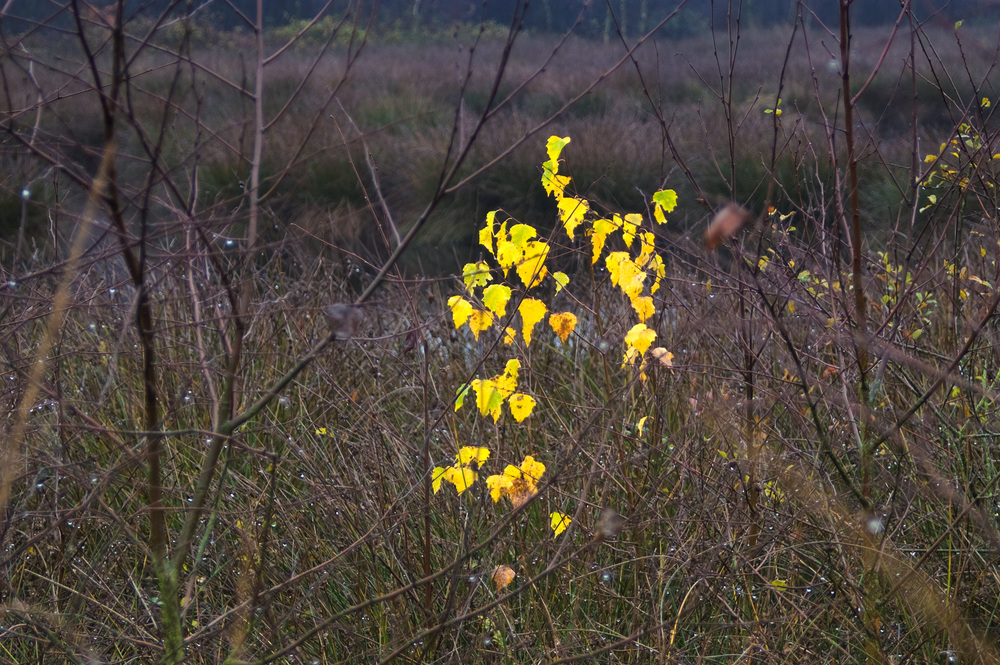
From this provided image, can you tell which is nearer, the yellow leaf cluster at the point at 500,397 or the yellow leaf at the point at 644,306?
the yellow leaf cluster at the point at 500,397

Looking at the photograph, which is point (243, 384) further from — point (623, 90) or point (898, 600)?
point (623, 90)

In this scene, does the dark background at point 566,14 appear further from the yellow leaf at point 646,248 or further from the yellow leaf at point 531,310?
the yellow leaf at point 531,310

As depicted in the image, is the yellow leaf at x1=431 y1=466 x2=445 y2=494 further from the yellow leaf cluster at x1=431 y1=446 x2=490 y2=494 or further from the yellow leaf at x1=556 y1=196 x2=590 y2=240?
the yellow leaf at x1=556 y1=196 x2=590 y2=240

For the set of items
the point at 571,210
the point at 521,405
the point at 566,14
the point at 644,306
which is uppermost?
the point at 571,210

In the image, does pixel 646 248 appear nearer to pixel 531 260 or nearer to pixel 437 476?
pixel 531 260

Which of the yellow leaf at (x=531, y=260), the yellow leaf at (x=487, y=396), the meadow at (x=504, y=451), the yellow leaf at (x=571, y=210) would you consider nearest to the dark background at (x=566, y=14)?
the meadow at (x=504, y=451)

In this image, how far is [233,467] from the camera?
2721 millimetres

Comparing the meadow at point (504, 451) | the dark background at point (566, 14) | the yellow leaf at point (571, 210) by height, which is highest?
the yellow leaf at point (571, 210)

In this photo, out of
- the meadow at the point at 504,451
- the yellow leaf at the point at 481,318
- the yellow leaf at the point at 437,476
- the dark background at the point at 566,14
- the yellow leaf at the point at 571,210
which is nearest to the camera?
the meadow at the point at 504,451

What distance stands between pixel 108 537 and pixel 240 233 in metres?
4.72

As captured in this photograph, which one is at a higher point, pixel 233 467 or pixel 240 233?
pixel 233 467

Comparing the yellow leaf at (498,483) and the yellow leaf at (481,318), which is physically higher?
the yellow leaf at (481,318)

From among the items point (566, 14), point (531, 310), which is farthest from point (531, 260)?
point (566, 14)

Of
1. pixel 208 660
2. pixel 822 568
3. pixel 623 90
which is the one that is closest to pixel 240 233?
pixel 208 660
